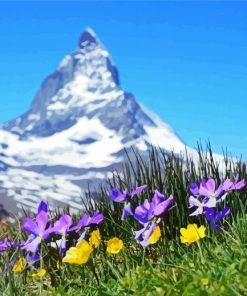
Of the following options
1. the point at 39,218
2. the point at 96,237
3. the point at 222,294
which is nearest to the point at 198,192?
the point at 96,237

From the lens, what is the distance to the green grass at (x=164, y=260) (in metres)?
3.76

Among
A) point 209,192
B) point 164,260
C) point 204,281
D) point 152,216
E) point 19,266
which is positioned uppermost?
point 209,192

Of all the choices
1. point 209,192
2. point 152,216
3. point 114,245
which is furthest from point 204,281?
point 209,192

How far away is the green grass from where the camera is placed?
3.76 meters

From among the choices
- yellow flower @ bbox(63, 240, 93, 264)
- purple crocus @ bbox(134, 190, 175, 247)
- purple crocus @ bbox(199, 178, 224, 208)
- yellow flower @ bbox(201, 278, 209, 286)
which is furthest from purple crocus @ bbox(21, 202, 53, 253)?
yellow flower @ bbox(201, 278, 209, 286)

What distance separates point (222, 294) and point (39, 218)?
1.70 metres

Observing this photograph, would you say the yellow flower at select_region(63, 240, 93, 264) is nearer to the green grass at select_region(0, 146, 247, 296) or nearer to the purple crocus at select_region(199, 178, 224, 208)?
the green grass at select_region(0, 146, 247, 296)

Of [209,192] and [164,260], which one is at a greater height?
[209,192]

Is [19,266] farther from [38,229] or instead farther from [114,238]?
[114,238]

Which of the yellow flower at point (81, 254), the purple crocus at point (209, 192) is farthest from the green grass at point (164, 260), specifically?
the purple crocus at point (209, 192)

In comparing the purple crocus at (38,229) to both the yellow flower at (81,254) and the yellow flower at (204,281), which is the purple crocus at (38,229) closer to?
the yellow flower at (81,254)

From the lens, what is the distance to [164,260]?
467cm

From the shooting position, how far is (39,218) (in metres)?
4.70

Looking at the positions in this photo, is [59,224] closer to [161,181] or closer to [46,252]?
[46,252]
